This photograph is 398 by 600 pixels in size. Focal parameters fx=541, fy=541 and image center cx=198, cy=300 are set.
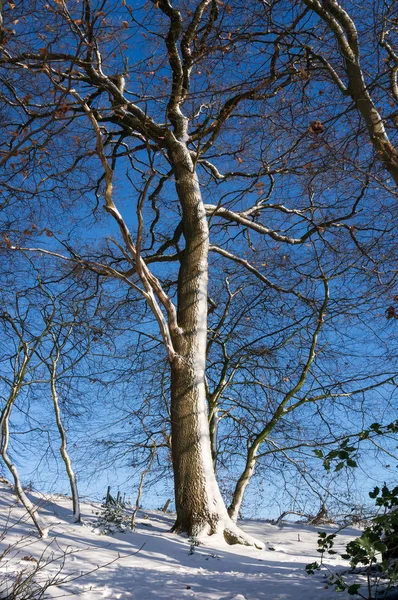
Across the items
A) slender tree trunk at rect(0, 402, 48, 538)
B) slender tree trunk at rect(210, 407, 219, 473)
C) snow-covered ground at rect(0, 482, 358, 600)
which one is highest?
slender tree trunk at rect(210, 407, 219, 473)

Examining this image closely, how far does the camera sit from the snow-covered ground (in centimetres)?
347

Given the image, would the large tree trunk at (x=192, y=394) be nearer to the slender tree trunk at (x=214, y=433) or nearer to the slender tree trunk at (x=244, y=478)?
the slender tree trunk at (x=244, y=478)

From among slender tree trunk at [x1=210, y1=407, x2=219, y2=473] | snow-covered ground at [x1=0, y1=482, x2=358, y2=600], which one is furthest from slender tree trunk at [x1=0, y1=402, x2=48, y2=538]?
slender tree trunk at [x1=210, y1=407, x2=219, y2=473]

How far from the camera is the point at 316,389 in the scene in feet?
25.2

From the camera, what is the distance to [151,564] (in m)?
4.34

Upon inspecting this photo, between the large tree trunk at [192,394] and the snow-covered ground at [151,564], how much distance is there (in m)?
0.29

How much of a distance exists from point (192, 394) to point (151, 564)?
2.09m

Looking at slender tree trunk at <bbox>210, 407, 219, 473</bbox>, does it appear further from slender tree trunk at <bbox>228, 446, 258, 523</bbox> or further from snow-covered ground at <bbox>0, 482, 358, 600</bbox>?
snow-covered ground at <bbox>0, 482, 358, 600</bbox>

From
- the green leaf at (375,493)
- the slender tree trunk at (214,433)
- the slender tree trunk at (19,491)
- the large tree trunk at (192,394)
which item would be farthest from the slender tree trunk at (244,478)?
the green leaf at (375,493)

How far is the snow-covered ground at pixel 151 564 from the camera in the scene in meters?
3.47

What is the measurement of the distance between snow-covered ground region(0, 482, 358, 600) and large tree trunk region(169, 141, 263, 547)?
29 centimetres

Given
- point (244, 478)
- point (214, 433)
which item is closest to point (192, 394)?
point (244, 478)

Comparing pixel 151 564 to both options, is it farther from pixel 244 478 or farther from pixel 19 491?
pixel 244 478

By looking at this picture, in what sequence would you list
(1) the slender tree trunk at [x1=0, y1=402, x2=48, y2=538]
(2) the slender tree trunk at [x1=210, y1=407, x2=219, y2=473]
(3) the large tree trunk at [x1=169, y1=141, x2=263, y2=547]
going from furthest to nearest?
(2) the slender tree trunk at [x1=210, y1=407, x2=219, y2=473]
(3) the large tree trunk at [x1=169, y1=141, x2=263, y2=547]
(1) the slender tree trunk at [x1=0, y1=402, x2=48, y2=538]
